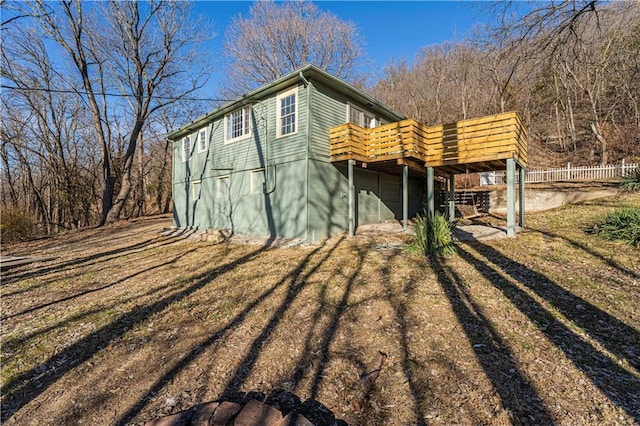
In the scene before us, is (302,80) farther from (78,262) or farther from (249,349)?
(78,262)

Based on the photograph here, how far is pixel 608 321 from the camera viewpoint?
12.5ft

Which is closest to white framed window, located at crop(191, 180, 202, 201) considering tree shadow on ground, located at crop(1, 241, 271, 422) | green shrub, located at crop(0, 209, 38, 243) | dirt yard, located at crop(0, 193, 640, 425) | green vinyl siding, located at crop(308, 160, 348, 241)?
green vinyl siding, located at crop(308, 160, 348, 241)

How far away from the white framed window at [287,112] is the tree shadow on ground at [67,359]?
21.0 feet

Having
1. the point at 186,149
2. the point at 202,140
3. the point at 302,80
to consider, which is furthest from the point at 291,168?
the point at 186,149

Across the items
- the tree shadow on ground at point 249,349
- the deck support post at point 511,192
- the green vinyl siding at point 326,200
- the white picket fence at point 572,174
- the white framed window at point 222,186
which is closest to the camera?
the tree shadow on ground at point 249,349

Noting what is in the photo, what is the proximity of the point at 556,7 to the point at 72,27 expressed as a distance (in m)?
23.2

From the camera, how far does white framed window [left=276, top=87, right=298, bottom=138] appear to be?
988cm

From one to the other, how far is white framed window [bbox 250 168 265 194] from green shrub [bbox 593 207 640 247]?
1009 centimetres

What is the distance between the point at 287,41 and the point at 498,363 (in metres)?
25.3

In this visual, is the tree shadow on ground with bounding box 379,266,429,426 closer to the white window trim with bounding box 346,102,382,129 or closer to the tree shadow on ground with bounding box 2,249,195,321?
the tree shadow on ground with bounding box 2,249,195,321

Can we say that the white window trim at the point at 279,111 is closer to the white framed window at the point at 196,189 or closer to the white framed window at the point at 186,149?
the white framed window at the point at 196,189

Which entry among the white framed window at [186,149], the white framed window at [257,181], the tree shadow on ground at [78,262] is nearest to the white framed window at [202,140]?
the white framed window at [186,149]

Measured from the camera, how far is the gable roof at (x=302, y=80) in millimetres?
9180

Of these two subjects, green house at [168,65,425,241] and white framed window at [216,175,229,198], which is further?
white framed window at [216,175,229,198]
